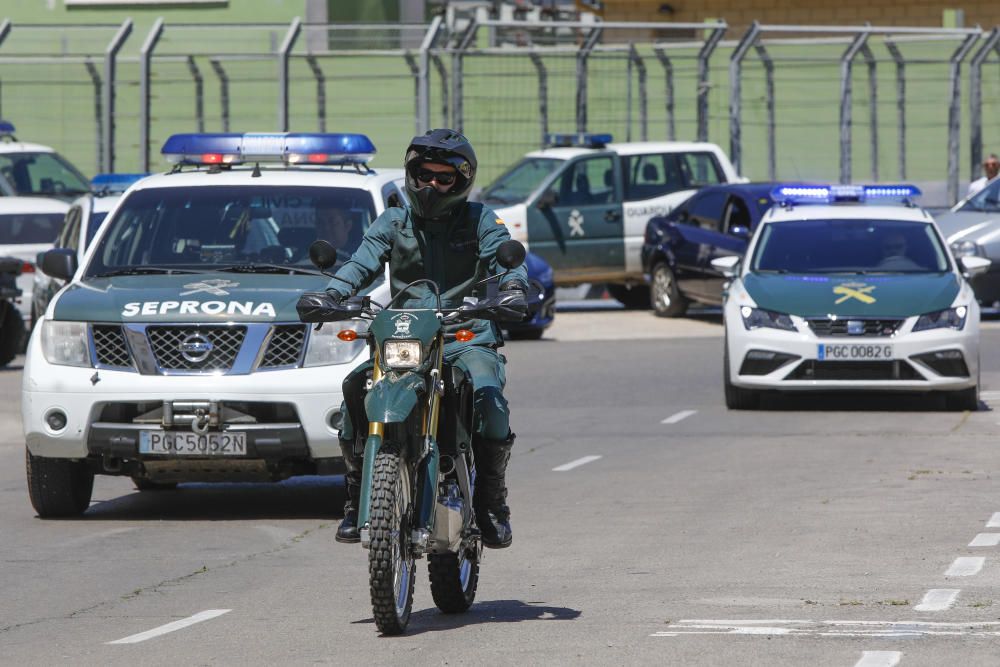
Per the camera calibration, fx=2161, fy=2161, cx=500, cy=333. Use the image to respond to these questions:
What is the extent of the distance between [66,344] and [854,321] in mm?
6955

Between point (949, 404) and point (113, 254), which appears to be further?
point (949, 404)

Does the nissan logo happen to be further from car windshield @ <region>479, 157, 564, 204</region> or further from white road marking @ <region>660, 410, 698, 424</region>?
car windshield @ <region>479, 157, 564, 204</region>

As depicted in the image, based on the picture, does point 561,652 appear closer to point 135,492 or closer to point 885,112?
point 135,492

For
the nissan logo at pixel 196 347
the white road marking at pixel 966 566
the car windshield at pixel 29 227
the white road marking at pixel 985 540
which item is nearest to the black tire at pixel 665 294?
the car windshield at pixel 29 227

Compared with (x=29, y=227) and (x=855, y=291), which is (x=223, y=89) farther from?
(x=855, y=291)

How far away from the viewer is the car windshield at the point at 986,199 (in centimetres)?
2531

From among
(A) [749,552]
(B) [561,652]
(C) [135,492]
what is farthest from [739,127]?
(B) [561,652]

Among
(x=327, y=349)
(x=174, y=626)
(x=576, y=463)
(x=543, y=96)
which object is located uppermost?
(x=543, y=96)

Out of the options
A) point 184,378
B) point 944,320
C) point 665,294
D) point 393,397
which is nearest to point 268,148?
point 184,378

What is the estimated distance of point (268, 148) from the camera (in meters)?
12.7

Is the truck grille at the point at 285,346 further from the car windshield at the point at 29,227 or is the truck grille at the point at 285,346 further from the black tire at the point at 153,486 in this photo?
the car windshield at the point at 29,227

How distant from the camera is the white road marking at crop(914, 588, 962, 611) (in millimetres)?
8008

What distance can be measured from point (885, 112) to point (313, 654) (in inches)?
1060

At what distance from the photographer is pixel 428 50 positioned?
29938mm
